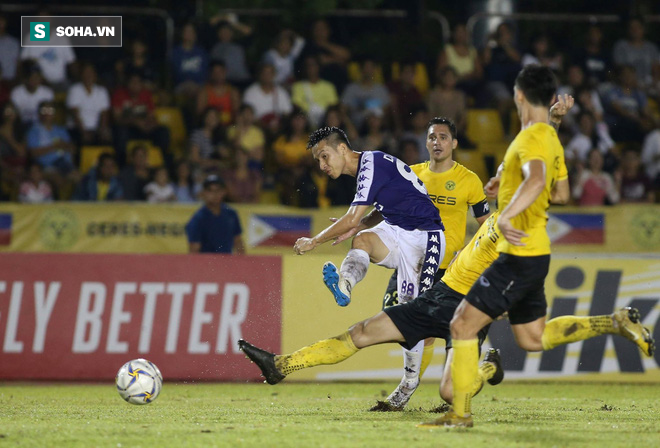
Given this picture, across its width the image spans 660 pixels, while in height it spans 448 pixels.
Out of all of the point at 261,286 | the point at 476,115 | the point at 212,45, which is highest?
the point at 212,45

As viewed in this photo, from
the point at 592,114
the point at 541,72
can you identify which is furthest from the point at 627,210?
the point at 541,72

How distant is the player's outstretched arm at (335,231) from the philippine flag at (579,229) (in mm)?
6841

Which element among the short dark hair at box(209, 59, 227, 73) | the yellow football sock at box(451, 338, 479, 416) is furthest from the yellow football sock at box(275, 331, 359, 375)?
the short dark hair at box(209, 59, 227, 73)

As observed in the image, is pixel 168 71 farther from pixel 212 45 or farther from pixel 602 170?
pixel 602 170

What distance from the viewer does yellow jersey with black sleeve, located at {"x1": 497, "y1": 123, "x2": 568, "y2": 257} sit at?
659 centimetres

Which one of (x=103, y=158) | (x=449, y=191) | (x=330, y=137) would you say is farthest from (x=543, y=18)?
(x=330, y=137)

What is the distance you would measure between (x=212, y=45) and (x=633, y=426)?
37.8ft

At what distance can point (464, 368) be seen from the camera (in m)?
6.77

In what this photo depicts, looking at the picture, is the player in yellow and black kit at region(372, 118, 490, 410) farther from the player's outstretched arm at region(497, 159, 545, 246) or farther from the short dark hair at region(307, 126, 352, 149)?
the player's outstretched arm at region(497, 159, 545, 246)

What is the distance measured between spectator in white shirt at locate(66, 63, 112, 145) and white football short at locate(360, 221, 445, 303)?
27.3 feet

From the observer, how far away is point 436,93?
53.9 feet

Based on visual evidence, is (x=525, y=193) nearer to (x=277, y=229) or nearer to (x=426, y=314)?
(x=426, y=314)

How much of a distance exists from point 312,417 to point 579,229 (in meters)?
7.78

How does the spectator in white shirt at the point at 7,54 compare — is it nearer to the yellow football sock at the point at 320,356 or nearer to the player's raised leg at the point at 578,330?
the yellow football sock at the point at 320,356
